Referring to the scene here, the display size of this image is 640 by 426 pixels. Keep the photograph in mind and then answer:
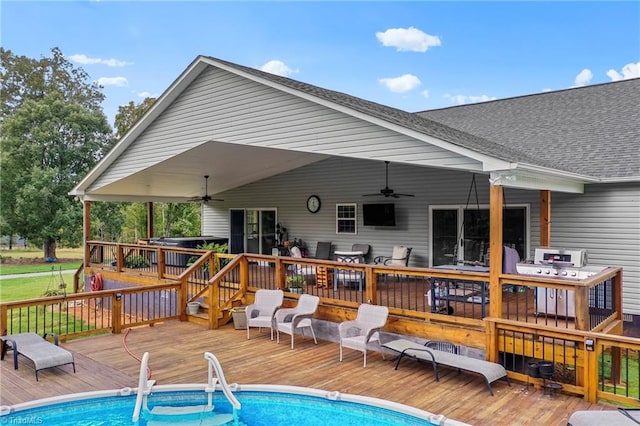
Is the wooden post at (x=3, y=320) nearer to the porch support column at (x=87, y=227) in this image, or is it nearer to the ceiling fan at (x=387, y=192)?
the porch support column at (x=87, y=227)

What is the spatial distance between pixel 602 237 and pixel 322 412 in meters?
6.72

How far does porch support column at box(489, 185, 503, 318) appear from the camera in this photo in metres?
5.97

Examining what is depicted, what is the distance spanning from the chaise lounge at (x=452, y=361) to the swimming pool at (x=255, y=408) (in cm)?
109

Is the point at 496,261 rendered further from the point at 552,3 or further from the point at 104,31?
the point at 104,31

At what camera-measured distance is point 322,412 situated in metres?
5.14

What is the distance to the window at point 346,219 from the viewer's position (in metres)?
12.5

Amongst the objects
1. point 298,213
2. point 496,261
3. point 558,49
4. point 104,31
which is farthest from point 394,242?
point 104,31

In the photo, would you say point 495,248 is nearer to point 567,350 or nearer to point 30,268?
point 567,350

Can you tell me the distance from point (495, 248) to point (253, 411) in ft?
12.1

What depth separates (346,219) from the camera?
41.6ft

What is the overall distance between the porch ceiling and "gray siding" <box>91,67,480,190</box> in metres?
0.40

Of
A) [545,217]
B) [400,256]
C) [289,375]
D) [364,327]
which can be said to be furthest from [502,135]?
[289,375]

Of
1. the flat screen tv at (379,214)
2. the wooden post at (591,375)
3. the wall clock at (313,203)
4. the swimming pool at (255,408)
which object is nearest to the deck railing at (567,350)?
the wooden post at (591,375)

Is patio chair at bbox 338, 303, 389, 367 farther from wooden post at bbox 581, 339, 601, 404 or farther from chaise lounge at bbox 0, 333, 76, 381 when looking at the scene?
chaise lounge at bbox 0, 333, 76, 381
